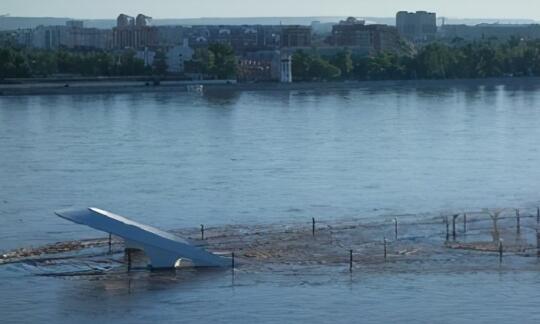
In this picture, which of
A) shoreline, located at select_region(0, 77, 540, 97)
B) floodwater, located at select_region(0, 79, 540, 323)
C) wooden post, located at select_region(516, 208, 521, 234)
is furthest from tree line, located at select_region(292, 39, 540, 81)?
wooden post, located at select_region(516, 208, 521, 234)

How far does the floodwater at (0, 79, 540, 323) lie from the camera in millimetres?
5488

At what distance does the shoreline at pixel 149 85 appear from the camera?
19.3m

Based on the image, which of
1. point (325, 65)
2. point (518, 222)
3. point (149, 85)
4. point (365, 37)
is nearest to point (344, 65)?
point (325, 65)

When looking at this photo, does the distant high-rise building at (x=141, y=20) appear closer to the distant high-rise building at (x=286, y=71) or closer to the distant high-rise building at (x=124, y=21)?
the distant high-rise building at (x=124, y=21)

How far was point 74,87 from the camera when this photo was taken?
19.7 m

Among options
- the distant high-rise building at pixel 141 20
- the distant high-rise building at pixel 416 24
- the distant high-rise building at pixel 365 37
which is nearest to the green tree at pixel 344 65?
the distant high-rise building at pixel 365 37

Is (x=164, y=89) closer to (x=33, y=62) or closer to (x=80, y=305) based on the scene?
(x=33, y=62)

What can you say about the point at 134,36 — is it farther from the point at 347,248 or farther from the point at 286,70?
the point at 347,248

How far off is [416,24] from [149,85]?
20796mm

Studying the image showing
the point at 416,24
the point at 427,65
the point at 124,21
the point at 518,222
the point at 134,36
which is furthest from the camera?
the point at 416,24

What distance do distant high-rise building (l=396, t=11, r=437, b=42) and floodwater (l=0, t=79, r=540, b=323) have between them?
2156 centimetres

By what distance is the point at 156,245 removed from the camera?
599 centimetres

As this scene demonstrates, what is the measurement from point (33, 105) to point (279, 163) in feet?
24.1

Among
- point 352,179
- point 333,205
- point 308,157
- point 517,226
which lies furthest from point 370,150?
point 517,226
